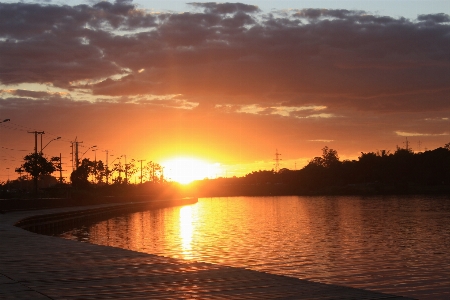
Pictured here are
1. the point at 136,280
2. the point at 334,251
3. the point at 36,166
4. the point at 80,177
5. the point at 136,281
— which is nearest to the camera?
the point at 136,281

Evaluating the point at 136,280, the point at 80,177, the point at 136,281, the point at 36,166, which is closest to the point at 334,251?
the point at 136,280

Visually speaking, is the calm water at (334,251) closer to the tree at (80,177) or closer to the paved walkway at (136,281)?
the paved walkway at (136,281)

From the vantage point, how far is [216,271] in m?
14.9

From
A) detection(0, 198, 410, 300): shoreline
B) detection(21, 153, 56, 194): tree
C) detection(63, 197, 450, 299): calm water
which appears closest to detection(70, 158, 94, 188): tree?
detection(21, 153, 56, 194): tree

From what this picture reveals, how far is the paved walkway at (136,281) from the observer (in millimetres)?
11414

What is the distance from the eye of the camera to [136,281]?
13.3 metres

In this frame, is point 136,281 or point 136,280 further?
point 136,280

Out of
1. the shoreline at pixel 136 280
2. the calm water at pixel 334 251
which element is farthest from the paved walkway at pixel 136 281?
the calm water at pixel 334 251

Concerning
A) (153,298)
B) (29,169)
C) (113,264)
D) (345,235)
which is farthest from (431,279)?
(29,169)

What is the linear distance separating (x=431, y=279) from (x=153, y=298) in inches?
504

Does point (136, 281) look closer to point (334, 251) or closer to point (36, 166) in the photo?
point (334, 251)

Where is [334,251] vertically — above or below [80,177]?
below

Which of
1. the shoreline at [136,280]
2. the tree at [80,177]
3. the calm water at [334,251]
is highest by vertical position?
the tree at [80,177]

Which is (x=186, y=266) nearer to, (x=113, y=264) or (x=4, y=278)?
(x=113, y=264)
